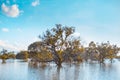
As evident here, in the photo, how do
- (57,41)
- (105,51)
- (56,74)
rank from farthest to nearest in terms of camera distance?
(105,51) < (57,41) < (56,74)

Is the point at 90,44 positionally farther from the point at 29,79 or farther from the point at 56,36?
the point at 29,79

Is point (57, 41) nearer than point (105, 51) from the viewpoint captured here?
Yes

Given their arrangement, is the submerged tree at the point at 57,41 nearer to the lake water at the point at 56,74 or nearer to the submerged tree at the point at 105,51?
the lake water at the point at 56,74

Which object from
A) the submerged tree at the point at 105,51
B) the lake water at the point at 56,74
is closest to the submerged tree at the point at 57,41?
the lake water at the point at 56,74

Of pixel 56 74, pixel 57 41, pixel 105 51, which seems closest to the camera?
pixel 56 74

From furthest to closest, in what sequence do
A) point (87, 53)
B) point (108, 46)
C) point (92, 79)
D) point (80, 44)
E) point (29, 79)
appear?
point (87, 53)
point (108, 46)
point (80, 44)
point (92, 79)
point (29, 79)

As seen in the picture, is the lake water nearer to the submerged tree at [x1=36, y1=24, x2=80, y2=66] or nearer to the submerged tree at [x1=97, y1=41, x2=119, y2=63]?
the submerged tree at [x1=36, y1=24, x2=80, y2=66]

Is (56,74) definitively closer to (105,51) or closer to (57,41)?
(57,41)

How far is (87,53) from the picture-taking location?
90250mm

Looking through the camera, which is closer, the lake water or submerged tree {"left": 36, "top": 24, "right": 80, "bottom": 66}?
the lake water

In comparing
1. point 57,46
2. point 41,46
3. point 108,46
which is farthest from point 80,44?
point 108,46

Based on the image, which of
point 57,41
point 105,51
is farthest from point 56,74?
point 105,51

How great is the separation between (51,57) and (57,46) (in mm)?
3061

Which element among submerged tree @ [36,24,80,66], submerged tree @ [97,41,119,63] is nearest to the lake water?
submerged tree @ [36,24,80,66]
